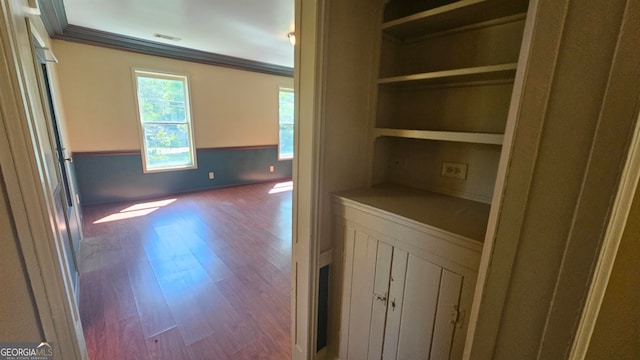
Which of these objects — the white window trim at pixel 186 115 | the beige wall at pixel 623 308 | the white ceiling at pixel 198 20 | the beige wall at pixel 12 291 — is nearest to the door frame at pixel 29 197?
the beige wall at pixel 12 291

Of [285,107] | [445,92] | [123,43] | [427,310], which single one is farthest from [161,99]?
[427,310]

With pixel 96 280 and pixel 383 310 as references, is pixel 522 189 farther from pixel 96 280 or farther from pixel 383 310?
pixel 96 280

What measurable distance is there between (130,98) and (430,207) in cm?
468

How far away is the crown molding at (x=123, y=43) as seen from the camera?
2.81 metres

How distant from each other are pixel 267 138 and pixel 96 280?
4.00 meters

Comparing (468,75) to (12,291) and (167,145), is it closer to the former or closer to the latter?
(12,291)

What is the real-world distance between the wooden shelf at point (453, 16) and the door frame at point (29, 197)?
4.72 ft

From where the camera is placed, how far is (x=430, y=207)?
1.25 m

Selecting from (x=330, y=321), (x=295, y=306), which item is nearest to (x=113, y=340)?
(x=295, y=306)

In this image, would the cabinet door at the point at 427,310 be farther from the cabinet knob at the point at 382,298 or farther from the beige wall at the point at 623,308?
the beige wall at the point at 623,308

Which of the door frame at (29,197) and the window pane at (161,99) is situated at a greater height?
the window pane at (161,99)

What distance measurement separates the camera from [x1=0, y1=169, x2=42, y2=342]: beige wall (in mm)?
699

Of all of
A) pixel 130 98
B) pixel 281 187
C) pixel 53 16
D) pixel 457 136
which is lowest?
pixel 281 187

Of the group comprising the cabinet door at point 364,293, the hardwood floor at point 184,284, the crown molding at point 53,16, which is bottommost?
the hardwood floor at point 184,284
